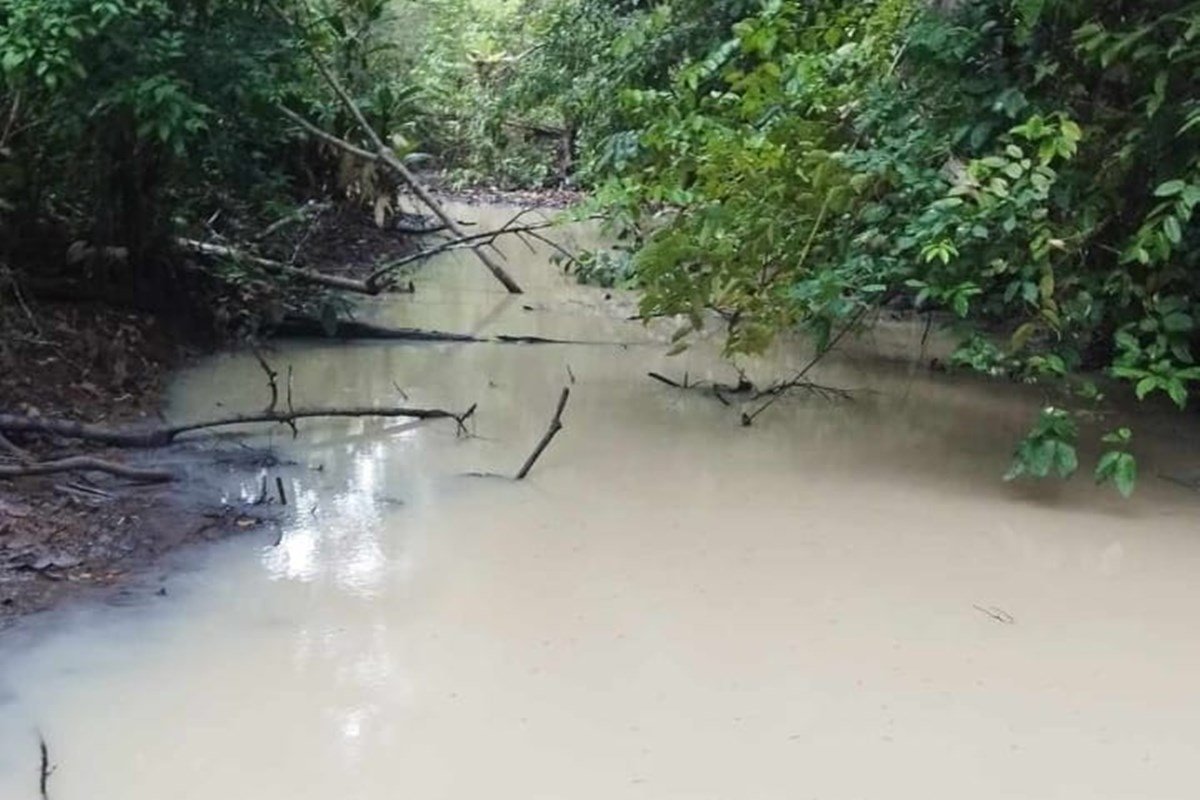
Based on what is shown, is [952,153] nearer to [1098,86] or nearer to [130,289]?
[1098,86]

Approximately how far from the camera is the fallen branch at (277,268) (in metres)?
6.62

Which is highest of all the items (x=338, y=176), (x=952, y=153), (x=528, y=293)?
(x=952, y=153)

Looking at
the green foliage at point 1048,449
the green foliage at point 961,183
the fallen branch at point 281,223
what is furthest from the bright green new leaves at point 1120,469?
the fallen branch at point 281,223

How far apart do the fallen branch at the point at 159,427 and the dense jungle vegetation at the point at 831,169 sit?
0.98m

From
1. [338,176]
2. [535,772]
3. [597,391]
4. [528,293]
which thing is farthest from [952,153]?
[338,176]

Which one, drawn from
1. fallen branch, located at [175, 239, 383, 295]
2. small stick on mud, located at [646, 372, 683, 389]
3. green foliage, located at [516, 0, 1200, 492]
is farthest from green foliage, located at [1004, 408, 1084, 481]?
fallen branch, located at [175, 239, 383, 295]

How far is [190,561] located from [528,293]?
5511mm

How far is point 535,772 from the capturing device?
2881 mm

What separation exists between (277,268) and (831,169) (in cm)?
327

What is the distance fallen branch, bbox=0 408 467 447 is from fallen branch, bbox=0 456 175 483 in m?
0.23

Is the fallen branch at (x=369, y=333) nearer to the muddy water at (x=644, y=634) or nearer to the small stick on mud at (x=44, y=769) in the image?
the muddy water at (x=644, y=634)

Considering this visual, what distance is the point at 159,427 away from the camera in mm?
5160

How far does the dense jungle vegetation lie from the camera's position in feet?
15.0

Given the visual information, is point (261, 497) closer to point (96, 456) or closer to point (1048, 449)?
point (96, 456)
